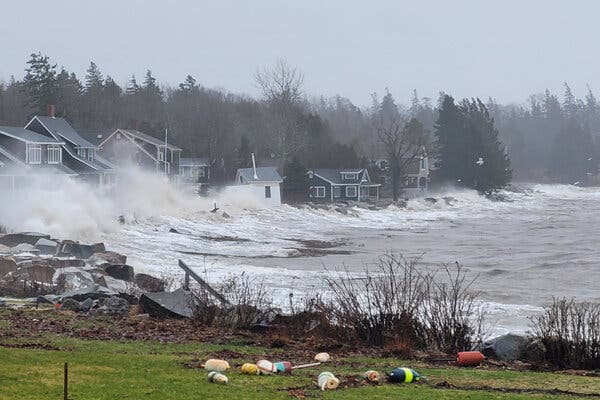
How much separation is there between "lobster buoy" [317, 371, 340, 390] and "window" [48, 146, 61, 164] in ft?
193

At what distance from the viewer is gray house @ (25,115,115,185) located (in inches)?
2736

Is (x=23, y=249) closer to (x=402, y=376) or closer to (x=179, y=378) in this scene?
(x=179, y=378)

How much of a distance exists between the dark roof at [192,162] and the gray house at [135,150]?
20.8ft

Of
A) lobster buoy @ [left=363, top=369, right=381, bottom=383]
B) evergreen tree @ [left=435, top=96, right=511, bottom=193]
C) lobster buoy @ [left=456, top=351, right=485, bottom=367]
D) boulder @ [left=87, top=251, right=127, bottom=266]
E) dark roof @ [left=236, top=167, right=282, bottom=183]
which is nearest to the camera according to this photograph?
lobster buoy @ [left=363, top=369, right=381, bottom=383]

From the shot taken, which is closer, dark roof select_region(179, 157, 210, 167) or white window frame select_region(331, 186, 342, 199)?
dark roof select_region(179, 157, 210, 167)

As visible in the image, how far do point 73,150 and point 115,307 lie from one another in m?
55.2

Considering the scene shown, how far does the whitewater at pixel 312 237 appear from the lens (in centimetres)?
3361

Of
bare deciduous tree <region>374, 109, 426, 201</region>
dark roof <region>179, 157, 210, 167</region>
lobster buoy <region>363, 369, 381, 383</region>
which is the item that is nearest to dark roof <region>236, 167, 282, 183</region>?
dark roof <region>179, 157, 210, 167</region>

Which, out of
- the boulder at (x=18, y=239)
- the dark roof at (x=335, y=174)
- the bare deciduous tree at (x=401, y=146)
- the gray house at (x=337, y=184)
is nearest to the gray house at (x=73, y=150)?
the gray house at (x=337, y=184)

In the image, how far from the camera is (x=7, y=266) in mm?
28547

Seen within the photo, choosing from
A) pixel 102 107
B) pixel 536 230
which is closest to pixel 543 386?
pixel 536 230

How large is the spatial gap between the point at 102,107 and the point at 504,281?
94628 mm

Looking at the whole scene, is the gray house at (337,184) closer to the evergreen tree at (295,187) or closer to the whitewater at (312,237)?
Result: the evergreen tree at (295,187)

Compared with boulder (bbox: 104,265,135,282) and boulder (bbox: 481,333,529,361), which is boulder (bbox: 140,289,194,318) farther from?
boulder (bbox: 104,265,135,282)
